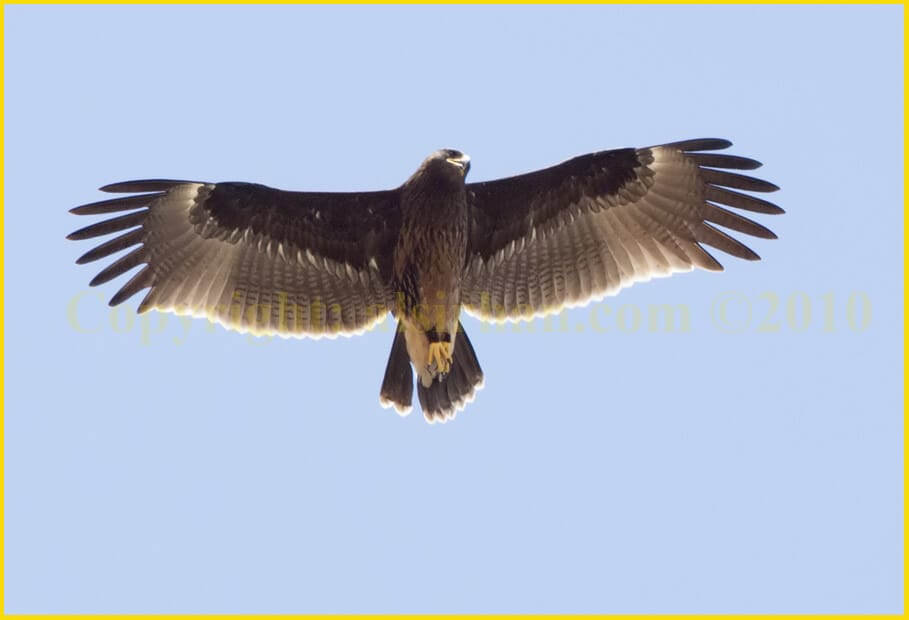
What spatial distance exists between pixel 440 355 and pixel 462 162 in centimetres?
149

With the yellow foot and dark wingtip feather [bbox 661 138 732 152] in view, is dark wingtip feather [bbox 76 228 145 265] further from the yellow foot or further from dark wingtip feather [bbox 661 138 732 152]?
dark wingtip feather [bbox 661 138 732 152]

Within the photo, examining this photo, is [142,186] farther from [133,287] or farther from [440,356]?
[440,356]

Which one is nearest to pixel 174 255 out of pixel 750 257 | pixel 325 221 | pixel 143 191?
pixel 143 191

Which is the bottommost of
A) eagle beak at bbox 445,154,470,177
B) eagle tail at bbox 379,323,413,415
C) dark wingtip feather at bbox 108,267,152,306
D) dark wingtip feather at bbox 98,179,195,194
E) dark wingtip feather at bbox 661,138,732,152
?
eagle tail at bbox 379,323,413,415

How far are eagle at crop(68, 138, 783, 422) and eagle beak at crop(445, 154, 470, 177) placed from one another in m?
0.27

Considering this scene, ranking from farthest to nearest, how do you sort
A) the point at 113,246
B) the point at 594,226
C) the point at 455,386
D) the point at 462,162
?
the point at 455,386 < the point at 594,226 < the point at 113,246 < the point at 462,162

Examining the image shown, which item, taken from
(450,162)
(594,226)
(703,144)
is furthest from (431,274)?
(703,144)

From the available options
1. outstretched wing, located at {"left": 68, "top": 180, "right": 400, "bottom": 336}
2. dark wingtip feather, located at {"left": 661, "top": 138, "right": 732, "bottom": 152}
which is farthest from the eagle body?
dark wingtip feather, located at {"left": 661, "top": 138, "right": 732, "bottom": 152}

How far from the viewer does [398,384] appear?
859 cm

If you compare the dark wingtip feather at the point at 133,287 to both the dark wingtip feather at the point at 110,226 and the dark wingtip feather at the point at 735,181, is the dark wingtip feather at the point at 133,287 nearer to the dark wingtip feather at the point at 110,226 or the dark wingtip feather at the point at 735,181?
the dark wingtip feather at the point at 110,226

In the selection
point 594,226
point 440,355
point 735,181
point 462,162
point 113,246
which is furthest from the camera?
point 594,226

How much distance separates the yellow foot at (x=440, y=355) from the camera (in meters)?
8.34

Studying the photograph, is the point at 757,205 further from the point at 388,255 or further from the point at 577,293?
the point at 388,255

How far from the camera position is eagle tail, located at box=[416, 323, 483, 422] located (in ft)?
28.2
